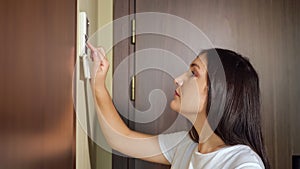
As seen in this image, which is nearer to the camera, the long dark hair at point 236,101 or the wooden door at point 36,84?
the wooden door at point 36,84

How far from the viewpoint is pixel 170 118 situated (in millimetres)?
1611

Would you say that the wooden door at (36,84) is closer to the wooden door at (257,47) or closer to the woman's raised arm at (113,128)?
the woman's raised arm at (113,128)

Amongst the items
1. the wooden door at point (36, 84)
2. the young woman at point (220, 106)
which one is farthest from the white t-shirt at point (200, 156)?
the wooden door at point (36, 84)

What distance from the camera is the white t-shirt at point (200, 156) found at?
1.05 m

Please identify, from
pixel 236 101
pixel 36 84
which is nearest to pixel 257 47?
pixel 236 101

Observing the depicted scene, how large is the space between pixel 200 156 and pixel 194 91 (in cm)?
18

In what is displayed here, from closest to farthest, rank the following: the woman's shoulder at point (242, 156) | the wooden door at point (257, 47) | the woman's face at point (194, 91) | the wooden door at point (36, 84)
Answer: the wooden door at point (36, 84) → the woman's shoulder at point (242, 156) → the woman's face at point (194, 91) → the wooden door at point (257, 47)

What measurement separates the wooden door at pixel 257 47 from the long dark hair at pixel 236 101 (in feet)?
1.55

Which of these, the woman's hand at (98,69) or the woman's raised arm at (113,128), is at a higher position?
the woman's hand at (98,69)

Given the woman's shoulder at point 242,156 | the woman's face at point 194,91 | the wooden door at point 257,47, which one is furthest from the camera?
the wooden door at point 257,47

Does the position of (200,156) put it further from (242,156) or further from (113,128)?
(113,128)

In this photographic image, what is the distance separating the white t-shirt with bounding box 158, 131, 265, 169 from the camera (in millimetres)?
1046

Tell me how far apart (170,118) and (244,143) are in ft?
1.69

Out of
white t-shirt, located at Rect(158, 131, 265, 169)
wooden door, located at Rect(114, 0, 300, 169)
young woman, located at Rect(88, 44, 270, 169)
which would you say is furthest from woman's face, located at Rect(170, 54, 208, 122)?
wooden door, located at Rect(114, 0, 300, 169)
